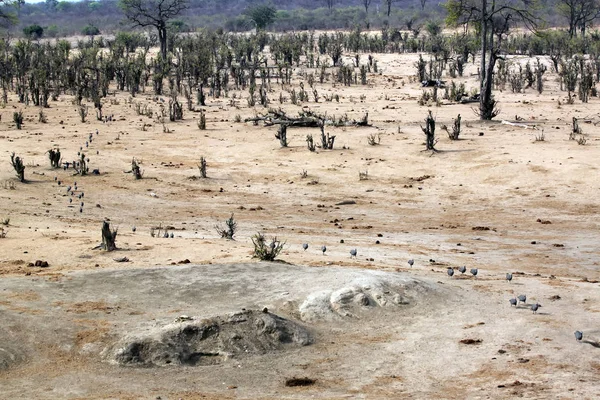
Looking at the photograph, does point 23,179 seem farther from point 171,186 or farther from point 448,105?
point 448,105

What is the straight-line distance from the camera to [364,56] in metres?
43.2

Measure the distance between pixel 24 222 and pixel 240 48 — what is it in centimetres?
2829

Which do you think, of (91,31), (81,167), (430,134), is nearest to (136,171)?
(81,167)

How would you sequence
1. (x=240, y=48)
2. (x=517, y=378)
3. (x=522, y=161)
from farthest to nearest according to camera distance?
(x=240, y=48) → (x=522, y=161) → (x=517, y=378)

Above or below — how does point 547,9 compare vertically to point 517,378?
above

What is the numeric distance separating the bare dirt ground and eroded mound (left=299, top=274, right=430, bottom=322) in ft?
0.13

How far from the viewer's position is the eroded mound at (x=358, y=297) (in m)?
7.67

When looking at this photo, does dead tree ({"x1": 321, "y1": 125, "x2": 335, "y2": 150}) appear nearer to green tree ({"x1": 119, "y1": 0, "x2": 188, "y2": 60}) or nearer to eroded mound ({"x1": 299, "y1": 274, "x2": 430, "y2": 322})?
eroded mound ({"x1": 299, "y1": 274, "x2": 430, "y2": 322})

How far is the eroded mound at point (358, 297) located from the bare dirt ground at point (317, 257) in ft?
0.13

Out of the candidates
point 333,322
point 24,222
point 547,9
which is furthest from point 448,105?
point 547,9

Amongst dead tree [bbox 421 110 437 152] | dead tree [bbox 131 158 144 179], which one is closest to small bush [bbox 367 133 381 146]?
dead tree [bbox 421 110 437 152]

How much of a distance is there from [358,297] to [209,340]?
5.25 feet

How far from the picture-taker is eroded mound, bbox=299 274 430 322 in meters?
7.67

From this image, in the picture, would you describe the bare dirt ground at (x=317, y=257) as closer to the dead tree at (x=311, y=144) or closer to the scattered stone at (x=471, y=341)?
the scattered stone at (x=471, y=341)
